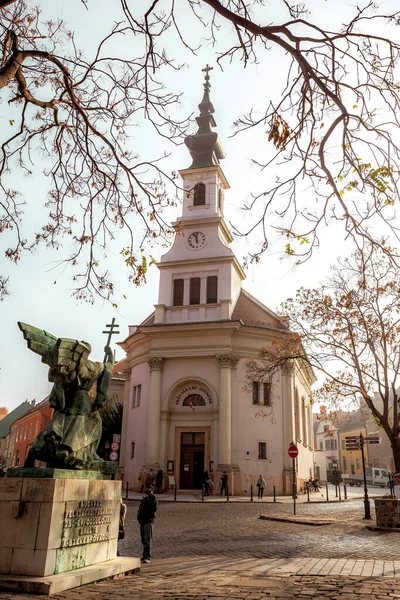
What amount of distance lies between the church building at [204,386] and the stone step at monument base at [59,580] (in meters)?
23.4

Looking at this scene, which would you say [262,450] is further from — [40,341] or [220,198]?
[40,341]

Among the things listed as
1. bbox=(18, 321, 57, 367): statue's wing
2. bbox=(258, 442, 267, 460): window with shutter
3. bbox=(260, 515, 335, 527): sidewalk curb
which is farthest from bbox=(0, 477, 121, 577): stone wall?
bbox=(258, 442, 267, 460): window with shutter

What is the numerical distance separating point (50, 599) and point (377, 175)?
6.10 m

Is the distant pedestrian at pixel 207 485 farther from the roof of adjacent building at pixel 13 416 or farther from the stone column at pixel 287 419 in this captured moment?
the roof of adjacent building at pixel 13 416

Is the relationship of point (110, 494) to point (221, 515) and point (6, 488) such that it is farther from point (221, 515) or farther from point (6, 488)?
point (221, 515)

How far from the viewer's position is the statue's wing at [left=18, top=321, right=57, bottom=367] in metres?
7.75

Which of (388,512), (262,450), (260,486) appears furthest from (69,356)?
(262,450)

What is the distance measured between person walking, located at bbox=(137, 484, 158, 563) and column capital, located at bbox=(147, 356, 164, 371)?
22.8m

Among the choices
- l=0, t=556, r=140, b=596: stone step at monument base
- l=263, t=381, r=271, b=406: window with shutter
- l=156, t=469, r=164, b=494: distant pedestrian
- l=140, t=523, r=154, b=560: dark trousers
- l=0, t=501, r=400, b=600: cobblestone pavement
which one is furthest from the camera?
l=263, t=381, r=271, b=406: window with shutter

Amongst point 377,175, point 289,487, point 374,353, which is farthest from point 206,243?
point 377,175

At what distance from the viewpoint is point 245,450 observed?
3108 centimetres

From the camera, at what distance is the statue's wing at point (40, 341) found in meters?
7.75

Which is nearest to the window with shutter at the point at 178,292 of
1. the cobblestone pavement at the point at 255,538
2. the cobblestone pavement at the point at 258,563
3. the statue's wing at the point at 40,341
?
the cobblestone pavement at the point at 255,538

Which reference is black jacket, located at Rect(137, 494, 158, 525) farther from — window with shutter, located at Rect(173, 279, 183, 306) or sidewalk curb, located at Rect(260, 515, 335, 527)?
window with shutter, located at Rect(173, 279, 183, 306)
